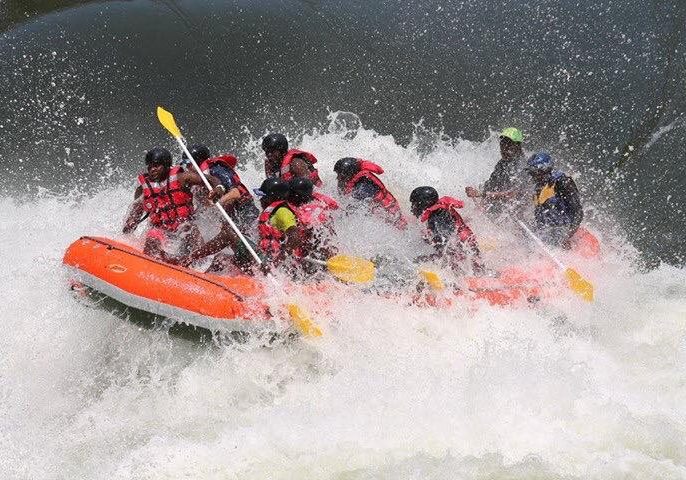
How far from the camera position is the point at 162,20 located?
992 centimetres

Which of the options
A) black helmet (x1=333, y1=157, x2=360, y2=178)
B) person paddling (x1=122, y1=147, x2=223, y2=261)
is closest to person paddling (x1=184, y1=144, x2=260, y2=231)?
person paddling (x1=122, y1=147, x2=223, y2=261)

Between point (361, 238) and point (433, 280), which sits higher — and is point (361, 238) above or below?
above

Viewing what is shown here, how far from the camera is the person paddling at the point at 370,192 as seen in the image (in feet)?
20.3

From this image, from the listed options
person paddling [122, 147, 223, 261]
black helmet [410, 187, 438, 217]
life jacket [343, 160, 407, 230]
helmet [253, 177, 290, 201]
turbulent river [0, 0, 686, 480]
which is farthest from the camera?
life jacket [343, 160, 407, 230]

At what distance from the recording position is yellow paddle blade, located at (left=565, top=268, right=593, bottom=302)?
18.4ft

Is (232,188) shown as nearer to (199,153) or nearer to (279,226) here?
(199,153)

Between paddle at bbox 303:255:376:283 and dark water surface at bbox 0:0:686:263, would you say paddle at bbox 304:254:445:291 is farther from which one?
dark water surface at bbox 0:0:686:263

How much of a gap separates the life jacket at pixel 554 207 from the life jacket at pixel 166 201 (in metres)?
3.04

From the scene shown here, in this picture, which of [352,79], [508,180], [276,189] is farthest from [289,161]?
[352,79]

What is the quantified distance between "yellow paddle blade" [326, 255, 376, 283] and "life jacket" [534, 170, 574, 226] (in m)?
1.86

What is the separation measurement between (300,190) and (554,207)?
2262 millimetres

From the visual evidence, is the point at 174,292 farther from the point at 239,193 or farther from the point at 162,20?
the point at 162,20

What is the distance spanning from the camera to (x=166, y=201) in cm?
582

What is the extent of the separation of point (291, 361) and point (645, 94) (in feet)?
19.2
